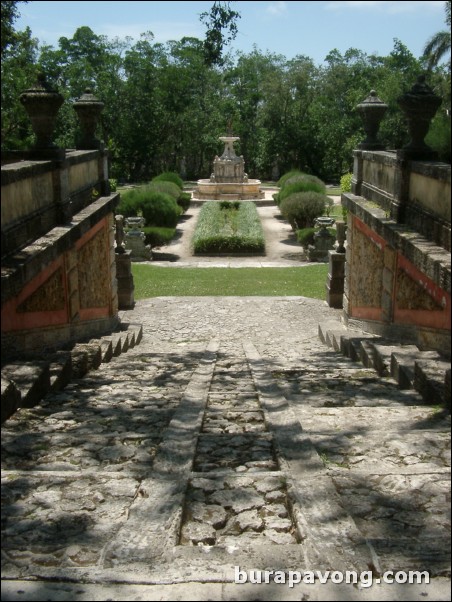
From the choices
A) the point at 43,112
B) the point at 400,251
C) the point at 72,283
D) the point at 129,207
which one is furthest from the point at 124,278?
the point at 129,207

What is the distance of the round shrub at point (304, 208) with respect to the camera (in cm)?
2867

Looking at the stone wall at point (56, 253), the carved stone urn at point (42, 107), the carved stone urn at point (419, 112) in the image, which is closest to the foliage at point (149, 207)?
the stone wall at point (56, 253)

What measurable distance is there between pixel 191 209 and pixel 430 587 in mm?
35453

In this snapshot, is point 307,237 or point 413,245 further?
point 307,237

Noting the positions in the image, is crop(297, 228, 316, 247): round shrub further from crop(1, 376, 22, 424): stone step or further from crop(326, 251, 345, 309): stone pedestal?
crop(1, 376, 22, 424): stone step

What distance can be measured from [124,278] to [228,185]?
2585 centimetres

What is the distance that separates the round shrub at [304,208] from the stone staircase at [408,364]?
19168 mm

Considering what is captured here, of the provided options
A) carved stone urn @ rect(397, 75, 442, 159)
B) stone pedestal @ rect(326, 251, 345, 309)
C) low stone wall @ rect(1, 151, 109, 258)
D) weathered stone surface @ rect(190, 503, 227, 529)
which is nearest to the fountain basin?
stone pedestal @ rect(326, 251, 345, 309)

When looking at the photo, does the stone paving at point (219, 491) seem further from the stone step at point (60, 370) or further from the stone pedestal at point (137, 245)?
the stone pedestal at point (137, 245)

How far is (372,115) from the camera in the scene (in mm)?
11594

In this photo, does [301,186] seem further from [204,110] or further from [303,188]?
[204,110]

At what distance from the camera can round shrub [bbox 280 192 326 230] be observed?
94.1 ft

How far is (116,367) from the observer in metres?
8.63

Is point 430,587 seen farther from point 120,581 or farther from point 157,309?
point 157,309
